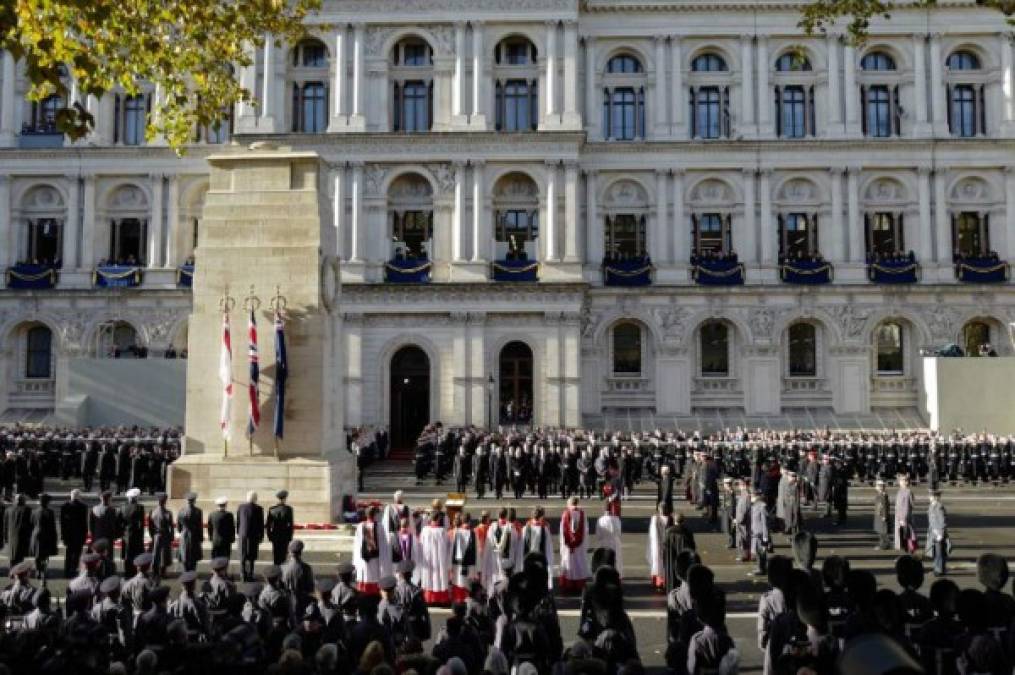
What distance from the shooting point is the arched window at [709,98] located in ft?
146

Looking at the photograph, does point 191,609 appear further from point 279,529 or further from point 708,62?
point 708,62

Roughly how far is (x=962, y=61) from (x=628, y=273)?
64.1 feet

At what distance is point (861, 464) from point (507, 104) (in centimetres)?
2296

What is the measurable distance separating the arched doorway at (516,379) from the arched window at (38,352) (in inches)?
859

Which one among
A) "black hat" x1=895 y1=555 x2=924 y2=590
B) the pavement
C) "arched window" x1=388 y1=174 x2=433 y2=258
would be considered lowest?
the pavement

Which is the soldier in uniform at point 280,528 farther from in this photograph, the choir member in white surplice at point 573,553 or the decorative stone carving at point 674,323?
the decorative stone carving at point 674,323

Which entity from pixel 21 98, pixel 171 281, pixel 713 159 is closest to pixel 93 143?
pixel 21 98

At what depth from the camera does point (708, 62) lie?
147 feet

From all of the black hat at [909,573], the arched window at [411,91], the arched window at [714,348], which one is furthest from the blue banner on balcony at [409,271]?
the black hat at [909,573]

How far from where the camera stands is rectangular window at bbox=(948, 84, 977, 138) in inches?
1742

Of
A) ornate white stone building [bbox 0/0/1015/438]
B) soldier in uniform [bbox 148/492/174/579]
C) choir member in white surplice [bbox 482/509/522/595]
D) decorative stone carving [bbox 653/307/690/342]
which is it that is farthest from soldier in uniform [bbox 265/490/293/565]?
decorative stone carving [bbox 653/307/690/342]

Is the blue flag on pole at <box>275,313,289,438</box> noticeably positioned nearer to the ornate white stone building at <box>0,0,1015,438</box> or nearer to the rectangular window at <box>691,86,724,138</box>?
the ornate white stone building at <box>0,0,1015,438</box>

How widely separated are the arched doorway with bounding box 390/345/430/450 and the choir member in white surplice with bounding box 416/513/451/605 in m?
26.3

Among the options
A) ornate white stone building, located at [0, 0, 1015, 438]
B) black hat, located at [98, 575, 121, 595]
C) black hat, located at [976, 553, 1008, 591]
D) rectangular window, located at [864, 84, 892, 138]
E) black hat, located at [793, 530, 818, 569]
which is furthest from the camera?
rectangular window, located at [864, 84, 892, 138]
